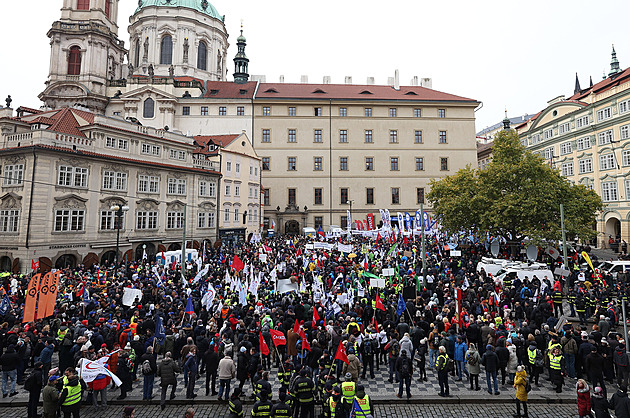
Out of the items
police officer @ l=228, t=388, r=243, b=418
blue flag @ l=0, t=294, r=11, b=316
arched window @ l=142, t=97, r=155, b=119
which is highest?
arched window @ l=142, t=97, r=155, b=119

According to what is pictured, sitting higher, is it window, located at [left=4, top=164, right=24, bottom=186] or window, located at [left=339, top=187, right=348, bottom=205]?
window, located at [left=339, top=187, right=348, bottom=205]

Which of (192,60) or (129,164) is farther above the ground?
(192,60)

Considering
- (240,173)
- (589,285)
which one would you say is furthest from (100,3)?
(589,285)

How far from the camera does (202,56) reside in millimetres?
64875

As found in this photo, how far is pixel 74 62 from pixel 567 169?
70.7 meters

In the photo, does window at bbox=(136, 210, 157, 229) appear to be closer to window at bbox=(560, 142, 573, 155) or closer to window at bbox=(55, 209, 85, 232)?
window at bbox=(55, 209, 85, 232)

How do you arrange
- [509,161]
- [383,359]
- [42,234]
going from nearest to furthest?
1. [383,359]
2. [42,234]
3. [509,161]

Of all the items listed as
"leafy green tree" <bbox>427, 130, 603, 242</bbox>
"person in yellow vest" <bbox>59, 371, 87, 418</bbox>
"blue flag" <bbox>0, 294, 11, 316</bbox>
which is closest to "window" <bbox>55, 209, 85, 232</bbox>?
"blue flag" <bbox>0, 294, 11, 316</bbox>

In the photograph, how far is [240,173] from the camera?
4238 cm

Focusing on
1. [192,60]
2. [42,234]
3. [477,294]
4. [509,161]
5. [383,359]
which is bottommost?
[383,359]

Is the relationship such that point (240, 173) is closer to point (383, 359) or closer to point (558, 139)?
point (383, 359)

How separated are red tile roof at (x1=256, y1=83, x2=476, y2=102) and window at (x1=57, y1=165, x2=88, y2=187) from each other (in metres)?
32.8

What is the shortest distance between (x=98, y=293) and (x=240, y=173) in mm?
27127

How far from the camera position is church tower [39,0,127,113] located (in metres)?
50.3
